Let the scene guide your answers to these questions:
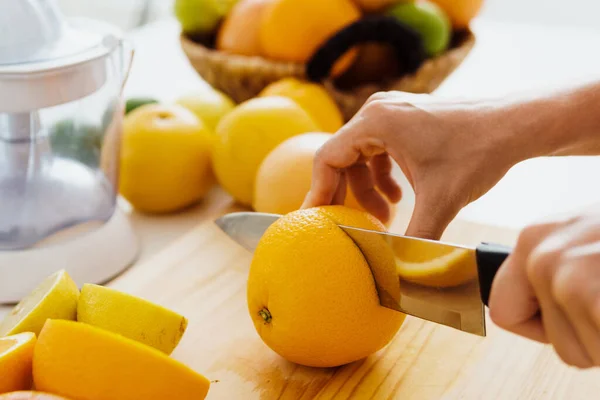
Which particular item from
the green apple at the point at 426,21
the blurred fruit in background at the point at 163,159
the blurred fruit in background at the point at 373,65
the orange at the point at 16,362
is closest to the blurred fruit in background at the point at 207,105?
the blurred fruit in background at the point at 163,159

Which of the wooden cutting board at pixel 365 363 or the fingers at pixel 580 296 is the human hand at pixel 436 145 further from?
the fingers at pixel 580 296

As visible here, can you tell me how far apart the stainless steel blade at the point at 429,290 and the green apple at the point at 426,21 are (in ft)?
2.28

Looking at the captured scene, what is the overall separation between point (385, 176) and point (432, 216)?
203 millimetres

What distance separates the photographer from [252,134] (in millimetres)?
1166

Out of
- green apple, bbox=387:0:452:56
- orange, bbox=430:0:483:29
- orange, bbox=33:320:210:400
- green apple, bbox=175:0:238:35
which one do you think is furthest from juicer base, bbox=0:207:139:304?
orange, bbox=430:0:483:29

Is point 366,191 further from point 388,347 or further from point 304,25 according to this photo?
point 304,25

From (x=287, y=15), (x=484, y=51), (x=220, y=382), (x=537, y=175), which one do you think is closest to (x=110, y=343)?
(x=220, y=382)

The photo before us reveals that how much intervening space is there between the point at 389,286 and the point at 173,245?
450 millimetres

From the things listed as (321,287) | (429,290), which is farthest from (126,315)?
(429,290)

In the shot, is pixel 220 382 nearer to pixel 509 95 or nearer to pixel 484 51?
pixel 509 95

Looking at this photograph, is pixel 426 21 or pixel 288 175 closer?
pixel 288 175

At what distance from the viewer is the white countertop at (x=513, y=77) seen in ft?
4.17

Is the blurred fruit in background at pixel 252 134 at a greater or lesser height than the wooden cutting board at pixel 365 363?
greater

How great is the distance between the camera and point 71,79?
945 millimetres
